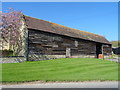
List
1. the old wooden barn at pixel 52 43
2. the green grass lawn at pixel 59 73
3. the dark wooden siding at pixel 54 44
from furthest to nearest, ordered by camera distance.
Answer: the dark wooden siding at pixel 54 44 < the old wooden barn at pixel 52 43 < the green grass lawn at pixel 59 73

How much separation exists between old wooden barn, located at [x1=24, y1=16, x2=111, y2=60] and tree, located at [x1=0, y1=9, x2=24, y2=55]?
2.86 meters

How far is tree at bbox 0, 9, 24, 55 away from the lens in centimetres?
2348

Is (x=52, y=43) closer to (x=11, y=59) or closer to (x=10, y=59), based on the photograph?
(x=11, y=59)

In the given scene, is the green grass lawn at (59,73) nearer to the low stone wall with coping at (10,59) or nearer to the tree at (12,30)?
the low stone wall with coping at (10,59)

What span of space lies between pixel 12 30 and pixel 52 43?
807 centimetres

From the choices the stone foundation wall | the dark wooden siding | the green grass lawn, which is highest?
the dark wooden siding

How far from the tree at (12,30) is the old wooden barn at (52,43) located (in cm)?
286

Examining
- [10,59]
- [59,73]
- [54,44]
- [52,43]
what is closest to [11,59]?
[10,59]

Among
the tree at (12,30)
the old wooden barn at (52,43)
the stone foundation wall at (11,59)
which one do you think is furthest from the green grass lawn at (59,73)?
the tree at (12,30)

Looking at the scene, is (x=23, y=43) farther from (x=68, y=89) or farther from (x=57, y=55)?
(x=68, y=89)

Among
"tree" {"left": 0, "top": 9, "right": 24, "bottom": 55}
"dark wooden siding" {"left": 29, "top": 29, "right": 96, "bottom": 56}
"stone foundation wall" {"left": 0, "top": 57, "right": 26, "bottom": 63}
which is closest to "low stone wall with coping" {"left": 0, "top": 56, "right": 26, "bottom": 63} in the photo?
"stone foundation wall" {"left": 0, "top": 57, "right": 26, "bottom": 63}

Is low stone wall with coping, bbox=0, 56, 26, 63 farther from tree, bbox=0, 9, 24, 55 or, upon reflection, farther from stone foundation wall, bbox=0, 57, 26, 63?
tree, bbox=0, 9, 24, 55

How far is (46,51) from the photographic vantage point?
22594mm

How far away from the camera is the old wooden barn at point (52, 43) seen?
21.1 metres
